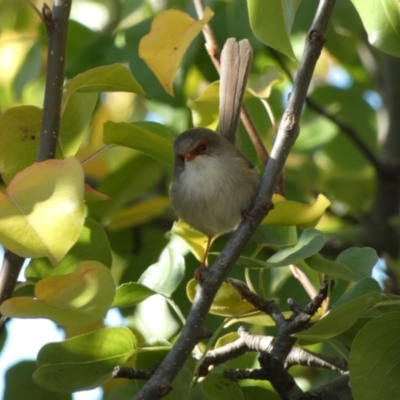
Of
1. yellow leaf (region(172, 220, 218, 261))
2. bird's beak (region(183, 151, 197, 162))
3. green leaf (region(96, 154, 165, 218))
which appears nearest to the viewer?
yellow leaf (region(172, 220, 218, 261))

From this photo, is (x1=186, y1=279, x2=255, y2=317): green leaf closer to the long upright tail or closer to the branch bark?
the branch bark

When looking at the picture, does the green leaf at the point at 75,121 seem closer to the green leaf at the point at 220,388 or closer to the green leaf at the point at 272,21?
the green leaf at the point at 272,21

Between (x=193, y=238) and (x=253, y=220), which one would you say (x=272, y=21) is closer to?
(x=253, y=220)

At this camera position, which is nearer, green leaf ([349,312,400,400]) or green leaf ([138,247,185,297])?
green leaf ([349,312,400,400])

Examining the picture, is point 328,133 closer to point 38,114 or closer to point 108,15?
point 108,15

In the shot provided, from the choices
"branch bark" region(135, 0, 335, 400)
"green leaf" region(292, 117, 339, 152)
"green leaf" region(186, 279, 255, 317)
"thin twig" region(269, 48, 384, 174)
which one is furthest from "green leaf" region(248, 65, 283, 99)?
"green leaf" region(292, 117, 339, 152)

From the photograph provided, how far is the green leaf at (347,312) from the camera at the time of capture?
6.08ft

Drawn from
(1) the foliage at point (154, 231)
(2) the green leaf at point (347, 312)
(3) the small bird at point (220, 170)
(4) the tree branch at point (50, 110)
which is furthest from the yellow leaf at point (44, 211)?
(3) the small bird at point (220, 170)

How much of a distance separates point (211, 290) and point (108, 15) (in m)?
3.59

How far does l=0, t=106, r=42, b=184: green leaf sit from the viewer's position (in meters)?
2.15

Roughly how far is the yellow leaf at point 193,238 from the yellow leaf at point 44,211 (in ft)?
4.04

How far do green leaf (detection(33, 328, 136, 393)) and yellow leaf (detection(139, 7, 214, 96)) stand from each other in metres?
0.80

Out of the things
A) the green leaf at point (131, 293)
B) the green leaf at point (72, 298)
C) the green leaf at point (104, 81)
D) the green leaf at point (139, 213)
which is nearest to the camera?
the green leaf at point (72, 298)

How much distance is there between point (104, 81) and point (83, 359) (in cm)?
80
